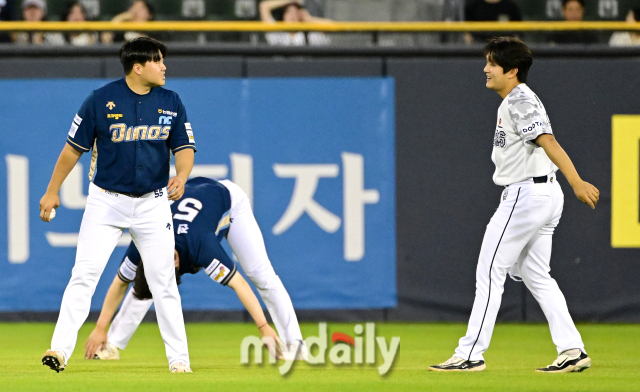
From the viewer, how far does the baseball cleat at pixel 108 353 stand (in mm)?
6355

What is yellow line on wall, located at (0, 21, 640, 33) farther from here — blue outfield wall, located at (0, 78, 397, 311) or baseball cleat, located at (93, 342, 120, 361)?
baseball cleat, located at (93, 342, 120, 361)

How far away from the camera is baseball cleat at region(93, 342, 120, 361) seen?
20.9 ft

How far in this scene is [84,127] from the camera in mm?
5137

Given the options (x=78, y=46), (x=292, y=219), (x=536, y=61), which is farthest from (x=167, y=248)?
(x=536, y=61)

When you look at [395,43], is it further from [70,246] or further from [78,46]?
[70,246]

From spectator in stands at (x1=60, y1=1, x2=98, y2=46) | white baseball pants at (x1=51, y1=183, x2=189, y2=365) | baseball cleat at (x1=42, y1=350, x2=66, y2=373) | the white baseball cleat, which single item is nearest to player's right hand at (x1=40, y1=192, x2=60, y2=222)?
white baseball pants at (x1=51, y1=183, x2=189, y2=365)

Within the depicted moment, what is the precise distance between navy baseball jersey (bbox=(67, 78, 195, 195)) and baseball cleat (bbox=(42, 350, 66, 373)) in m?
0.95

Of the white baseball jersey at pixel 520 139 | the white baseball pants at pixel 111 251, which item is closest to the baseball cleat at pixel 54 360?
the white baseball pants at pixel 111 251

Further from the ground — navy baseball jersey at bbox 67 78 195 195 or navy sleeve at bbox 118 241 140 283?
navy baseball jersey at bbox 67 78 195 195

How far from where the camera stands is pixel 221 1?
10.2m

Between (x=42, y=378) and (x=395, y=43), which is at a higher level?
(x=395, y=43)

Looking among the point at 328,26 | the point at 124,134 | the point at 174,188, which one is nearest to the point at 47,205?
the point at 124,134

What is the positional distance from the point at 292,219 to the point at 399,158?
3.99ft

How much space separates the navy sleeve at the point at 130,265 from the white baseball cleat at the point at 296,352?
1129mm
